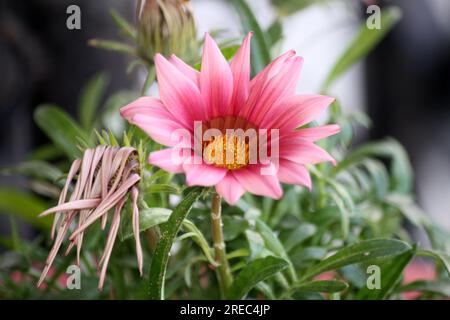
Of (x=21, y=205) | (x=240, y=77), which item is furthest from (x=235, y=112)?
(x=21, y=205)

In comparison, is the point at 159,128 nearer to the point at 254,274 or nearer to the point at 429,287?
the point at 254,274

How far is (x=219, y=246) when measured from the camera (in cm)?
42

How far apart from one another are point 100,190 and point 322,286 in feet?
0.54

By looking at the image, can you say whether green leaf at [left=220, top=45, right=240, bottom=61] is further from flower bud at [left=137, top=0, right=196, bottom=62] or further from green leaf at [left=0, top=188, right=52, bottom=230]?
green leaf at [left=0, top=188, right=52, bottom=230]

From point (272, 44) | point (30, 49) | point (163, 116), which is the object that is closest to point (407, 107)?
point (30, 49)

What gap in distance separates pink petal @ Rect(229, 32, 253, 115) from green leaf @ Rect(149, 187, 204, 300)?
0.06 m

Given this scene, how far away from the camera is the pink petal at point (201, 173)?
0.34 metres

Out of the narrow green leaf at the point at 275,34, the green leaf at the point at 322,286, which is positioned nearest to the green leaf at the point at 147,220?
the green leaf at the point at 322,286

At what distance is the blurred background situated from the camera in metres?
1.24

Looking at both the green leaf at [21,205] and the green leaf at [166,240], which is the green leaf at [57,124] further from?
the green leaf at [166,240]

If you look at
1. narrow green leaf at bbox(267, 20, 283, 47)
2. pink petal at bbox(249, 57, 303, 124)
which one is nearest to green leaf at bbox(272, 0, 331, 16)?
narrow green leaf at bbox(267, 20, 283, 47)

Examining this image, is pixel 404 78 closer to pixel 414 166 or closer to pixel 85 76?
pixel 414 166

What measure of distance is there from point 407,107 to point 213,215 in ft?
3.96
